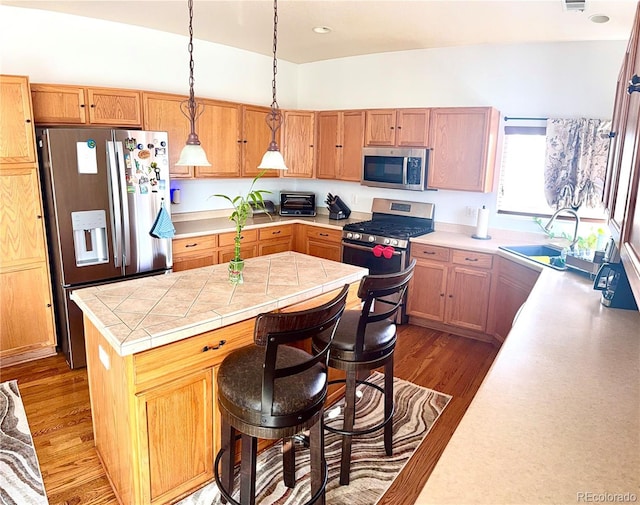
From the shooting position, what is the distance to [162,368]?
186cm

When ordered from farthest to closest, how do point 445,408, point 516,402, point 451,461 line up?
point 445,408, point 516,402, point 451,461

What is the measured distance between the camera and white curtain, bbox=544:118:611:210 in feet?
12.4

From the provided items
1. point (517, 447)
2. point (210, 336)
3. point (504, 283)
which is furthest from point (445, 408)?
point (517, 447)

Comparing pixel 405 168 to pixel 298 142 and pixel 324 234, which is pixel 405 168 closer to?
pixel 324 234

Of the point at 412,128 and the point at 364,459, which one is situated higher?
the point at 412,128

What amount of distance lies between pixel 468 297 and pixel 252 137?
9.32 ft

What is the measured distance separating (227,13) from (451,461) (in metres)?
3.78

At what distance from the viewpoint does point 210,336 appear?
1992 millimetres

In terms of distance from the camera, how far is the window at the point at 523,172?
4.20 metres

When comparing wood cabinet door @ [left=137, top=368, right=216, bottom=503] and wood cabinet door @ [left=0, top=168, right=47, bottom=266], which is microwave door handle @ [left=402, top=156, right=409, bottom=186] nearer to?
wood cabinet door @ [left=137, top=368, right=216, bottom=503]

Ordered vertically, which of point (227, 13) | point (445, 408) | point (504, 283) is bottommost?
point (445, 408)

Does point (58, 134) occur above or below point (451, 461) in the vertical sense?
above

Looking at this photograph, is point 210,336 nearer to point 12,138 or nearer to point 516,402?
point 516,402

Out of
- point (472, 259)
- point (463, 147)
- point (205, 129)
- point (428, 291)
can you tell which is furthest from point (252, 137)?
point (472, 259)
